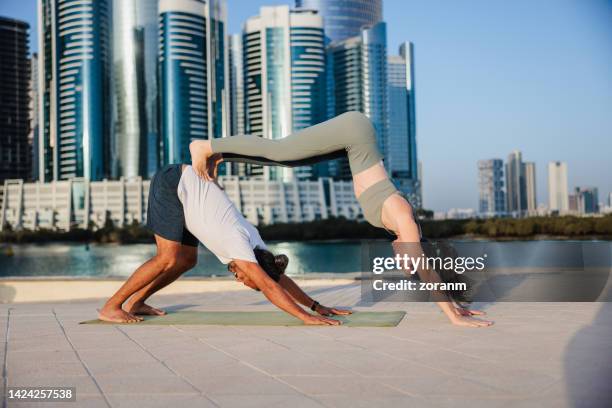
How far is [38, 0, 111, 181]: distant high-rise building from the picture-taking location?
115312mm

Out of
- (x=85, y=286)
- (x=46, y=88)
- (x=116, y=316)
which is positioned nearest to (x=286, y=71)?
(x=46, y=88)

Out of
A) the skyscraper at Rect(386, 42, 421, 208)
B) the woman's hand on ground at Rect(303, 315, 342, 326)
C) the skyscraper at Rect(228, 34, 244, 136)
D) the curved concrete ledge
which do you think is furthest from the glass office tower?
the woman's hand on ground at Rect(303, 315, 342, 326)

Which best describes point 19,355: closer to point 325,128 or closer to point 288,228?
point 325,128

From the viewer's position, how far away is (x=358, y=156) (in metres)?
5.12

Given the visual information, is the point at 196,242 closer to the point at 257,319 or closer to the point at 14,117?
the point at 257,319

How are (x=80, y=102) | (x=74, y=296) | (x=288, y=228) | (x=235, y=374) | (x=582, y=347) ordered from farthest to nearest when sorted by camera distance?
(x=80, y=102) → (x=288, y=228) → (x=74, y=296) → (x=582, y=347) → (x=235, y=374)

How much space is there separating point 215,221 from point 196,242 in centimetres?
60

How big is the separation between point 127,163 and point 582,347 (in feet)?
395

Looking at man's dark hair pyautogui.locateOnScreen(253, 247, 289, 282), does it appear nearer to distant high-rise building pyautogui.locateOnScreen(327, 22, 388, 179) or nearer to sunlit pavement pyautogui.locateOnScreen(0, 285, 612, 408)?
sunlit pavement pyautogui.locateOnScreen(0, 285, 612, 408)

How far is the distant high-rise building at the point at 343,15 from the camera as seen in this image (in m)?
173

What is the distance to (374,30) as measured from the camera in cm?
14112

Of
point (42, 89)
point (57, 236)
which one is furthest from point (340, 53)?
point (57, 236)

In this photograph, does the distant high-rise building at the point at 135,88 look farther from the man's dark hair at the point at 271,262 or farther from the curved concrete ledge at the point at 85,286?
the man's dark hair at the point at 271,262

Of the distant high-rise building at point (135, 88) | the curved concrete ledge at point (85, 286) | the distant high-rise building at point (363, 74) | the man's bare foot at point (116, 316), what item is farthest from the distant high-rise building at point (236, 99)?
the man's bare foot at point (116, 316)
